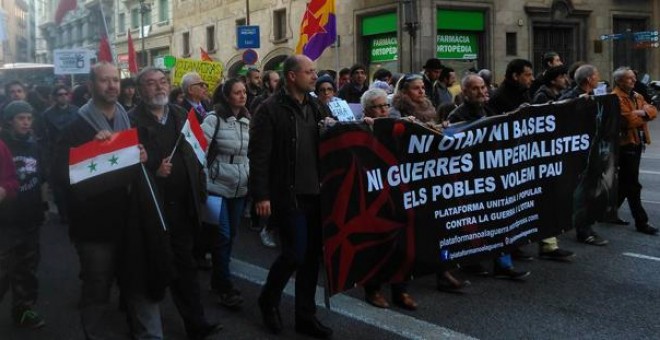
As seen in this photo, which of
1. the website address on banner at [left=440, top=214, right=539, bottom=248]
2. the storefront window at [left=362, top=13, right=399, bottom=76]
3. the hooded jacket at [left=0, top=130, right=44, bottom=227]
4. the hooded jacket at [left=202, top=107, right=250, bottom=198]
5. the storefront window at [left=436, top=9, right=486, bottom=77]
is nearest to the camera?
the hooded jacket at [left=0, top=130, right=44, bottom=227]

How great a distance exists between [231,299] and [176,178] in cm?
133

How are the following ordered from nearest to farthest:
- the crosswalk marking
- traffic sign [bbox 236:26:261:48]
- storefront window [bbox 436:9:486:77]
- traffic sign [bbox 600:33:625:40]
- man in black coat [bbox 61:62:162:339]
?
man in black coat [bbox 61:62:162:339] → the crosswalk marking → traffic sign [bbox 236:26:261:48] → storefront window [bbox 436:9:486:77] → traffic sign [bbox 600:33:625:40]

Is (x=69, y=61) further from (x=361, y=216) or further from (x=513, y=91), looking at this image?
(x=361, y=216)

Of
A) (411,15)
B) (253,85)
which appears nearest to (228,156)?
(253,85)

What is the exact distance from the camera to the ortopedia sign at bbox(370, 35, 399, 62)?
80.3 feet

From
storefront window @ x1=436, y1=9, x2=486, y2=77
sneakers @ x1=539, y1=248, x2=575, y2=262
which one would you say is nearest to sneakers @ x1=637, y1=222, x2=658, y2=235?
sneakers @ x1=539, y1=248, x2=575, y2=262

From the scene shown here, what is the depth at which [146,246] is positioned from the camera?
403 centimetres

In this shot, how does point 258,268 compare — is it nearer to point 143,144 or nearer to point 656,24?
point 143,144

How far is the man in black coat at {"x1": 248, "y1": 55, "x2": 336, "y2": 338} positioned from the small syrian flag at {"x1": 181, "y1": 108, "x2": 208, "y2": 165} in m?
0.32

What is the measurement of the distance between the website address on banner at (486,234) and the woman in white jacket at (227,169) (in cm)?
165

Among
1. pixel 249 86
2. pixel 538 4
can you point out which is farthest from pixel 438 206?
pixel 538 4

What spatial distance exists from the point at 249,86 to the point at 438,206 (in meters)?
4.94

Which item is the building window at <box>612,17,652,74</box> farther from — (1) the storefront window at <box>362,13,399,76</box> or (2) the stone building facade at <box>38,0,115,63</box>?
(2) the stone building facade at <box>38,0,115,63</box>

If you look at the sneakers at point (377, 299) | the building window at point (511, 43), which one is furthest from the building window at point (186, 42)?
the sneakers at point (377, 299)
